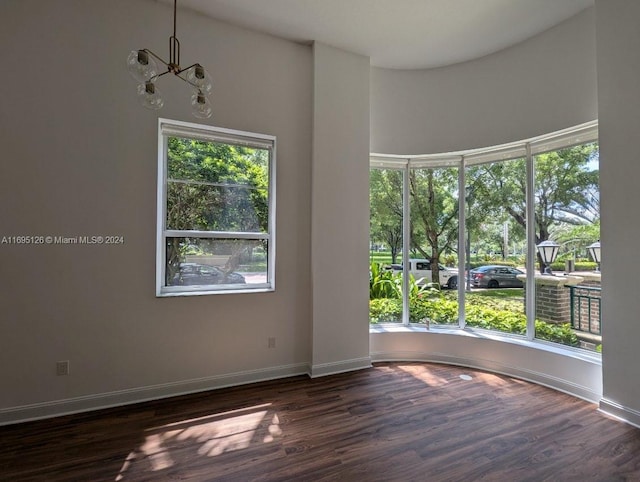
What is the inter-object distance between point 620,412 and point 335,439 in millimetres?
2407

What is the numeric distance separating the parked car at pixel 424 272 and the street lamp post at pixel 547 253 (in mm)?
1021

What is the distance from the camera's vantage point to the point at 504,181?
12.6 feet

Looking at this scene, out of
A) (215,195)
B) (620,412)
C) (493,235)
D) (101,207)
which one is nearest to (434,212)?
(493,235)

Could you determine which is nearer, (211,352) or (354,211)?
(211,352)

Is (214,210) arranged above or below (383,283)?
above

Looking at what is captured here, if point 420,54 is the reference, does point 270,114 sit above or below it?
below

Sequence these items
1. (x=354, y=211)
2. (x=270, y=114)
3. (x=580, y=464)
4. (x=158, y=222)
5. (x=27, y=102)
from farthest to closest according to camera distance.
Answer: (x=354, y=211), (x=270, y=114), (x=158, y=222), (x=27, y=102), (x=580, y=464)

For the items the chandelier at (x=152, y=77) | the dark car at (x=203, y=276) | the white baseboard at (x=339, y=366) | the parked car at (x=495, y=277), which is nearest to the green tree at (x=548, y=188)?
the parked car at (x=495, y=277)

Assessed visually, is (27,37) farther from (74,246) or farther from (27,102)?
(74,246)

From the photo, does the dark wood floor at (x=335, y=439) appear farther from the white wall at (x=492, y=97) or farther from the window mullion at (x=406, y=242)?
the white wall at (x=492, y=97)

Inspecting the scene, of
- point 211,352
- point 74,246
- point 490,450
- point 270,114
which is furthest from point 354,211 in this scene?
point 74,246

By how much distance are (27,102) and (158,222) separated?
1.33 m

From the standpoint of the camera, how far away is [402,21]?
3.15m

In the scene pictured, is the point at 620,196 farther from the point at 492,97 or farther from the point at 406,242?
the point at 406,242
